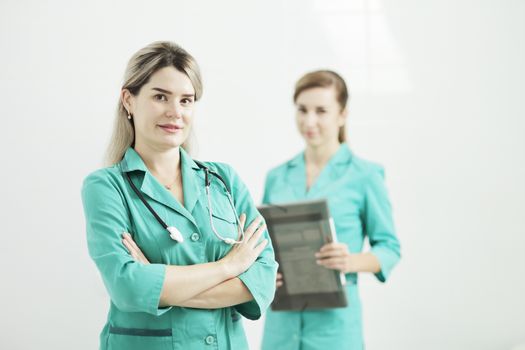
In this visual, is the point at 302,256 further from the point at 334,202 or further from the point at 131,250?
the point at 131,250

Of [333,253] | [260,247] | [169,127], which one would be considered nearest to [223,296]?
[260,247]

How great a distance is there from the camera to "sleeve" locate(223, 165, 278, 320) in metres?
1.51

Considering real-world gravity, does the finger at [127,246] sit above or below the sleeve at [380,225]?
below

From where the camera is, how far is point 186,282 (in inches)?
55.6

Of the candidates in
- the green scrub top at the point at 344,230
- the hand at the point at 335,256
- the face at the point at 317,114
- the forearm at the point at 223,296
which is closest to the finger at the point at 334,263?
the hand at the point at 335,256

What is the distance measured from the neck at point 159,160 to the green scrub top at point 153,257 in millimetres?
24

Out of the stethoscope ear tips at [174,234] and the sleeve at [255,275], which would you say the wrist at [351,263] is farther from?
the stethoscope ear tips at [174,234]

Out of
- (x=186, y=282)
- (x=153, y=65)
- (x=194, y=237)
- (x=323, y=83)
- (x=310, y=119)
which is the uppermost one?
(x=323, y=83)

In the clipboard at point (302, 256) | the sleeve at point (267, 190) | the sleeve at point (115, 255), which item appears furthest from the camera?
the sleeve at point (267, 190)

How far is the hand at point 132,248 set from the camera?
4.69 ft

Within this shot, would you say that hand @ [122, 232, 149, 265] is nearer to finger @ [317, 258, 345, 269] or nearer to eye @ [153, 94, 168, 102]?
eye @ [153, 94, 168, 102]

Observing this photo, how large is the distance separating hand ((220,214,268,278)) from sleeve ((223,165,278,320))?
0.02 m

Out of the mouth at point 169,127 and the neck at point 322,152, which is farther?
the neck at point 322,152

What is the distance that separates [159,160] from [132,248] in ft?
0.76
